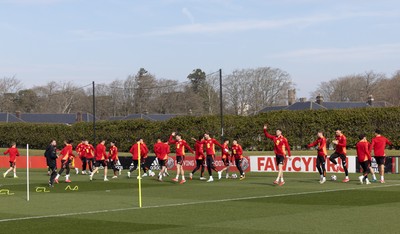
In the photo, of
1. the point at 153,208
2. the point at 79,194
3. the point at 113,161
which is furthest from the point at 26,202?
the point at 113,161

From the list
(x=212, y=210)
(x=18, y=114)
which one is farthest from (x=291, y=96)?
(x=212, y=210)

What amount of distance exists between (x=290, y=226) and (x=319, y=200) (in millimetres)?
5956

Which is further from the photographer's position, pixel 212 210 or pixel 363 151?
pixel 363 151

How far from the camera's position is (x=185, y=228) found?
13.9 metres

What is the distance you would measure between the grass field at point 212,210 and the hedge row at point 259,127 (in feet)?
81.3

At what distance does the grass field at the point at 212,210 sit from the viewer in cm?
1406

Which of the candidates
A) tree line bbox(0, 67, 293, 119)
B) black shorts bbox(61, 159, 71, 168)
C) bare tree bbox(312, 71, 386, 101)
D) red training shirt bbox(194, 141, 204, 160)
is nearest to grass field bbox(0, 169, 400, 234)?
red training shirt bbox(194, 141, 204, 160)

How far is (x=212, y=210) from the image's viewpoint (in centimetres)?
1748

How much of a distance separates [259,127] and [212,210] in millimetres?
38722

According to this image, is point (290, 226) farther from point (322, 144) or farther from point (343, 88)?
point (343, 88)

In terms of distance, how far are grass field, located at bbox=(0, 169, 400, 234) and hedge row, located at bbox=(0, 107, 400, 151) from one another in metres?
24.8

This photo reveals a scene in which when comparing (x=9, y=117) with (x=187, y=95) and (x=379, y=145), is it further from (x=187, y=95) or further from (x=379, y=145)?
(x=379, y=145)

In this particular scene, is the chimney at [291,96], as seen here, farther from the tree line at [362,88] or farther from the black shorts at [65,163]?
the black shorts at [65,163]

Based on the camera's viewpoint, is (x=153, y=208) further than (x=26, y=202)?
No
